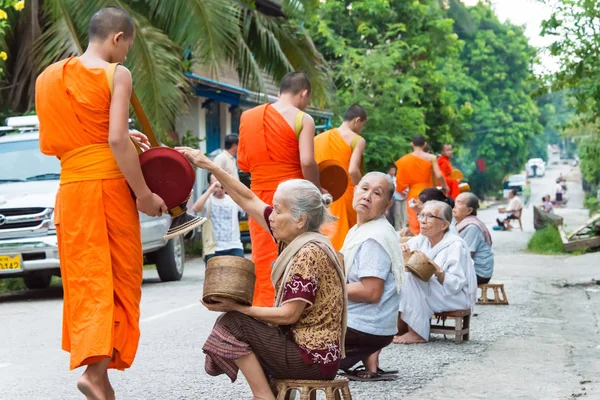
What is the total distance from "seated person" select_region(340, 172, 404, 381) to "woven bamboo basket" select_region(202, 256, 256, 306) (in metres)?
1.70

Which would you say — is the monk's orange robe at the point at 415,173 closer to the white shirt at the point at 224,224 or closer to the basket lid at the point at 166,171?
the white shirt at the point at 224,224

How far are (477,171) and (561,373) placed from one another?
68921mm

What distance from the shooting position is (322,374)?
17.0 ft

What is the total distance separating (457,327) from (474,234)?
279 centimetres

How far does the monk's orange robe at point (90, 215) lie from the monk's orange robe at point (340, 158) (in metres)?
4.68

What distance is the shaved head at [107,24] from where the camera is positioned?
546 cm

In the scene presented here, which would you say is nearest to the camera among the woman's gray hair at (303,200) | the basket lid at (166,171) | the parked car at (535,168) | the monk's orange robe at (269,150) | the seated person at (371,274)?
the woman's gray hair at (303,200)

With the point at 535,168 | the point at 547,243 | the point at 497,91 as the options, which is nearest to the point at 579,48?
the point at 547,243

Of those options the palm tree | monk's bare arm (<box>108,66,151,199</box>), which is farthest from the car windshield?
monk's bare arm (<box>108,66,151,199</box>)

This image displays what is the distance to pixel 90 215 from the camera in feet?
17.6

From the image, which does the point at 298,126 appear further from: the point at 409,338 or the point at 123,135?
the point at 123,135

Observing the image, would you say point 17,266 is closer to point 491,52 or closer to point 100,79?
point 100,79

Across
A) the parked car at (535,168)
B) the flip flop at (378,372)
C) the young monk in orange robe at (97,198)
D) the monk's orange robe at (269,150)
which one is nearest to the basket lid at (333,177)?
the monk's orange robe at (269,150)

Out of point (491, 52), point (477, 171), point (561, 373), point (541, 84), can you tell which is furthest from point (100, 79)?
point (477, 171)
